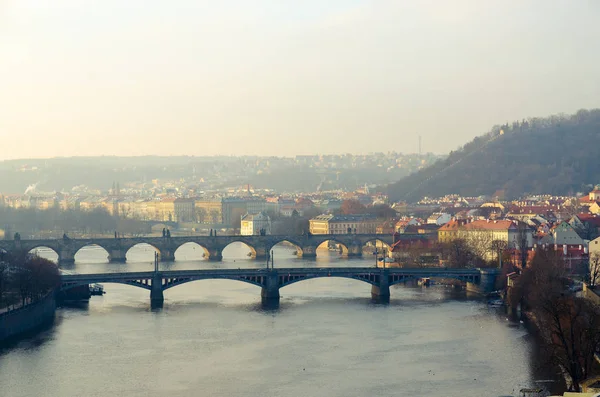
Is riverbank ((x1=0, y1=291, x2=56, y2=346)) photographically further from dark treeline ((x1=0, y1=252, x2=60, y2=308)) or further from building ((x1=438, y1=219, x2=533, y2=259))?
building ((x1=438, y1=219, x2=533, y2=259))

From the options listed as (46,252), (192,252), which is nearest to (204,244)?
(192,252)

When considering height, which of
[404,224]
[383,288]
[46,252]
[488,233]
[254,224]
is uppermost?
[254,224]

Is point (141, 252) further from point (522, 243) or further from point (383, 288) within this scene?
point (383, 288)

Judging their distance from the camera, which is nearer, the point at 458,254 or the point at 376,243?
the point at 458,254

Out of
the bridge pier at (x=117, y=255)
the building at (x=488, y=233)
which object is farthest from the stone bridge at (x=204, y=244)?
the building at (x=488, y=233)

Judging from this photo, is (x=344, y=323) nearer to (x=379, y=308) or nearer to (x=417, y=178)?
(x=379, y=308)
